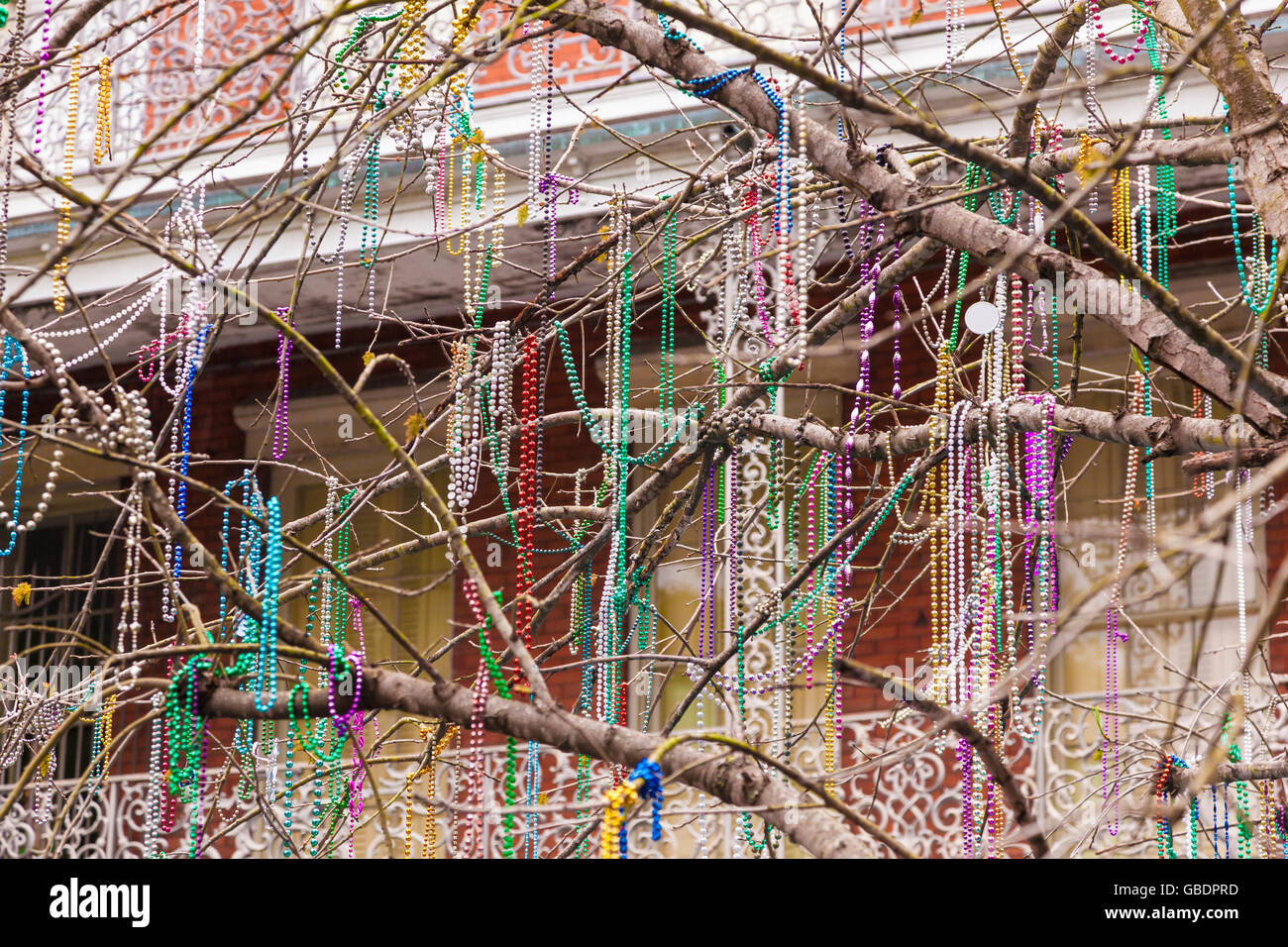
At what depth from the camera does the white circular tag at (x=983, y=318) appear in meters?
4.77

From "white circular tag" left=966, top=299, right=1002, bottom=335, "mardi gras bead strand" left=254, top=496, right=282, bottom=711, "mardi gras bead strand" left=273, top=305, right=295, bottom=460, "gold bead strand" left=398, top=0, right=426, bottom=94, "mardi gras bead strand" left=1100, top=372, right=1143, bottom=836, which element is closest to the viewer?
"mardi gras bead strand" left=254, top=496, right=282, bottom=711

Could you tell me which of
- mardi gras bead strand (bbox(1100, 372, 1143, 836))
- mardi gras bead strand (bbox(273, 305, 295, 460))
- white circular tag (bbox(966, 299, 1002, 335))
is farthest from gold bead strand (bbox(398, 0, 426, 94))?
mardi gras bead strand (bbox(1100, 372, 1143, 836))

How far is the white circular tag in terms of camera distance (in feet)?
15.6

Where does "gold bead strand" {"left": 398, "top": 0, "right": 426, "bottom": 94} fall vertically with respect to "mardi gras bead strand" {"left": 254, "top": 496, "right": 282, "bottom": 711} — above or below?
above

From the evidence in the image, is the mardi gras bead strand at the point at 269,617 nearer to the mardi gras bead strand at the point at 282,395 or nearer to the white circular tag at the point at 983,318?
the mardi gras bead strand at the point at 282,395

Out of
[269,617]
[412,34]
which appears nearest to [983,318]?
[412,34]

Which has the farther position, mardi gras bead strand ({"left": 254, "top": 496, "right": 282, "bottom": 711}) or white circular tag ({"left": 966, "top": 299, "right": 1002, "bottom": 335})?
white circular tag ({"left": 966, "top": 299, "right": 1002, "bottom": 335})

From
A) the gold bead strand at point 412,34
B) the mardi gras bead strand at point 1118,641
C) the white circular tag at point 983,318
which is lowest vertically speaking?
the mardi gras bead strand at point 1118,641

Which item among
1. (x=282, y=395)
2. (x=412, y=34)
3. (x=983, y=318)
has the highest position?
(x=412, y=34)

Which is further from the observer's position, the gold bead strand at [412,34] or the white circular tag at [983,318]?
the white circular tag at [983,318]

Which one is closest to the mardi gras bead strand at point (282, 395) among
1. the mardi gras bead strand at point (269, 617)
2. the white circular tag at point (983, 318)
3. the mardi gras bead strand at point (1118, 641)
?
the mardi gras bead strand at point (269, 617)

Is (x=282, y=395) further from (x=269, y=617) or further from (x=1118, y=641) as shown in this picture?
(x=1118, y=641)

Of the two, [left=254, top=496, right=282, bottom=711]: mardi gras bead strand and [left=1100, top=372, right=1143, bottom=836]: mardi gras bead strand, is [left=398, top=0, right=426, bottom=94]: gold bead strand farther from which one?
[left=1100, top=372, right=1143, bottom=836]: mardi gras bead strand

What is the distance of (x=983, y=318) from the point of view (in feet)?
15.9
